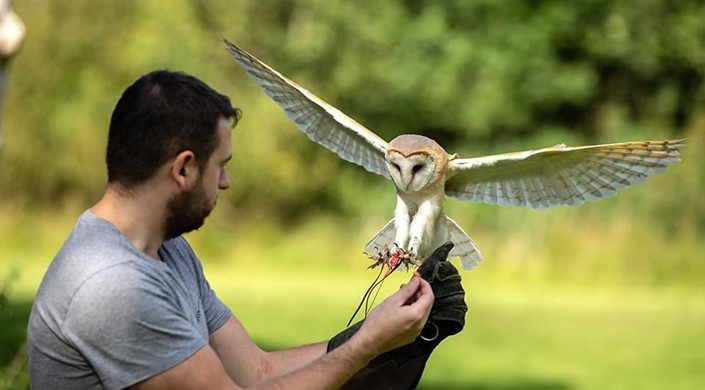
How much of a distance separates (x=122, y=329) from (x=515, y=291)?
1267cm

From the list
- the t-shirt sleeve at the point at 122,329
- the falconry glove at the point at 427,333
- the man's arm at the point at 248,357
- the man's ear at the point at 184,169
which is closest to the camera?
the t-shirt sleeve at the point at 122,329

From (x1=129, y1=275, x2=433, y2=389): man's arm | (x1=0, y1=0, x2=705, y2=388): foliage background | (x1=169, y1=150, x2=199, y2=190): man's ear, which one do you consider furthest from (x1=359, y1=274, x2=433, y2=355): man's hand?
(x1=0, y1=0, x2=705, y2=388): foliage background

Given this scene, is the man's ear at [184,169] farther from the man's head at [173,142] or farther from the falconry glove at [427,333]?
the falconry glove at [427,333]

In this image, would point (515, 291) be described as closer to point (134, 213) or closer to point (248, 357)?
point (248, 357)

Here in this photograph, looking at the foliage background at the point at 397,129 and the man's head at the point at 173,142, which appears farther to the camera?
the foliage background at the point at 397,129

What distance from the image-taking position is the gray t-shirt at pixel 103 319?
9.06ft

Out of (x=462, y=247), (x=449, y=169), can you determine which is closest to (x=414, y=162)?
(x=449, y=169)

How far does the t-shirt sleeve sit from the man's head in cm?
22

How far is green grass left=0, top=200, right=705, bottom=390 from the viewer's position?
1060cm

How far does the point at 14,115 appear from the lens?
1875 centimetres

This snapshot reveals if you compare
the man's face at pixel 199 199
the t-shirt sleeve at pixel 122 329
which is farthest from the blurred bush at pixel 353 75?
the t-shirt sleeve at pixel 122 329

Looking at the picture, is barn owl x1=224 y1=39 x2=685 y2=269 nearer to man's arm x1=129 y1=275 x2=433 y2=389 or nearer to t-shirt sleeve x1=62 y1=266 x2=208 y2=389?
man's arm x1=129 y1=275 x2=433 y2=389

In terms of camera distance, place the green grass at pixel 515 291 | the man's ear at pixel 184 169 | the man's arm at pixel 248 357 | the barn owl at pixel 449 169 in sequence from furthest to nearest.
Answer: the green grass at pixel 515 291, the man's arm at pixel 248 357, the barn owl at pixel 449 169, the man's ear at pixel 184 169

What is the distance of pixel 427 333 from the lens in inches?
131
